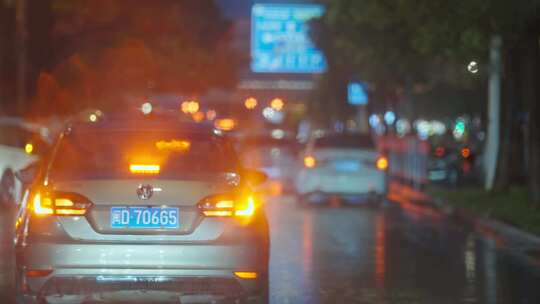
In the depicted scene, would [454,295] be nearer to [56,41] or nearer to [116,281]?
[116,281]

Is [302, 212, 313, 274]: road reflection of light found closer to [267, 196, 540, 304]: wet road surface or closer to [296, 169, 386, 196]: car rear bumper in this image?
[267, 196, 540, 304]: wet road surface

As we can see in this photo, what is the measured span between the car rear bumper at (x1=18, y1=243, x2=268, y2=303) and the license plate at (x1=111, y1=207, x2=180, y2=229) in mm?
149

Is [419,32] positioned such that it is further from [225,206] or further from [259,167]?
[225,206]

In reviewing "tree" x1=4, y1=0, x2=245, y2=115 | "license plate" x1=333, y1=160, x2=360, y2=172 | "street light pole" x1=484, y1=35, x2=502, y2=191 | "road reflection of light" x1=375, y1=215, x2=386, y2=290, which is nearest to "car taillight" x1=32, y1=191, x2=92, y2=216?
"road reflection of light" x1=375, y1=215, x2=386, y2=290

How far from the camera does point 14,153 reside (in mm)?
19422

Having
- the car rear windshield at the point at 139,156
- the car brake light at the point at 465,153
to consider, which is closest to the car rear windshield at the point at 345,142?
the car brake light at the point at 465,153

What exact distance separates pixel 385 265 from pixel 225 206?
196 inches

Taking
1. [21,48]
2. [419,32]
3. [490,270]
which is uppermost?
Answer: [21,48]

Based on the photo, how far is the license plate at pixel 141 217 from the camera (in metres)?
8.18

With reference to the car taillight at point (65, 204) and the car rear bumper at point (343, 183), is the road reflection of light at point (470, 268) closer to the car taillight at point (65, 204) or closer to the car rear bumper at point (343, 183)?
the car taillight at point (65, 204)

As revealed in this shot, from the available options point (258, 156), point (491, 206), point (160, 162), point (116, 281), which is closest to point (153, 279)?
point (116, 281)

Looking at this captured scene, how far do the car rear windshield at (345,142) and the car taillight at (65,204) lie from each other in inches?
581

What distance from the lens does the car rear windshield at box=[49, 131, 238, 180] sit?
830 centimetres

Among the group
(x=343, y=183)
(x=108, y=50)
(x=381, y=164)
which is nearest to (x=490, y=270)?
(x=343, y=183)
